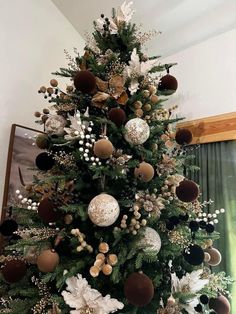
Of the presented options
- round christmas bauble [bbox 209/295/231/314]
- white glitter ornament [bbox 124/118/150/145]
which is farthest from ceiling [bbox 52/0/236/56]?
round christmas bauble [bbox 209/295/231/314]

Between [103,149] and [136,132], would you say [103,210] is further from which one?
[136,132]

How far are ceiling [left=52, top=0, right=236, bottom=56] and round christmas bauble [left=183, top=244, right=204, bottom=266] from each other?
→ 126cm

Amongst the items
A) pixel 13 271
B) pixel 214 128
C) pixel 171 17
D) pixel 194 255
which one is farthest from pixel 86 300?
pixel 171 17

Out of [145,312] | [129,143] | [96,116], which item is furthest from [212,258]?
[96,116]

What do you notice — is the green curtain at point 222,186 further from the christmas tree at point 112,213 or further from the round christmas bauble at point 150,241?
the round christmas bauble at point 150,241

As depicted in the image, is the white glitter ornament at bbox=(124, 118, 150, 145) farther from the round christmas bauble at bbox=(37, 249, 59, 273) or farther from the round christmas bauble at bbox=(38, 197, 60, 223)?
the round christmas bauble at bbox=(37, 249, 59, 273)

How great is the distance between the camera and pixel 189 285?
1007 millimetres

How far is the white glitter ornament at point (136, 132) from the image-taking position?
3.54ft

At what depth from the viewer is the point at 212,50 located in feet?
5.85

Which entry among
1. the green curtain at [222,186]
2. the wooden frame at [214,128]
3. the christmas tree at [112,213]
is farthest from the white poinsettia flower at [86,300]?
the wooden frame at [214,128]

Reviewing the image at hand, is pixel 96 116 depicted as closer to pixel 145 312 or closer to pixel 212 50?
pixel 145 312

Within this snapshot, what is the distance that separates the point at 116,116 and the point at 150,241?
0.43 meters

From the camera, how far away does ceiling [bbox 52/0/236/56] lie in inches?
A: 65.9

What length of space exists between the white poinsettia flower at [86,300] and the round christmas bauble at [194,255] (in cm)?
27
